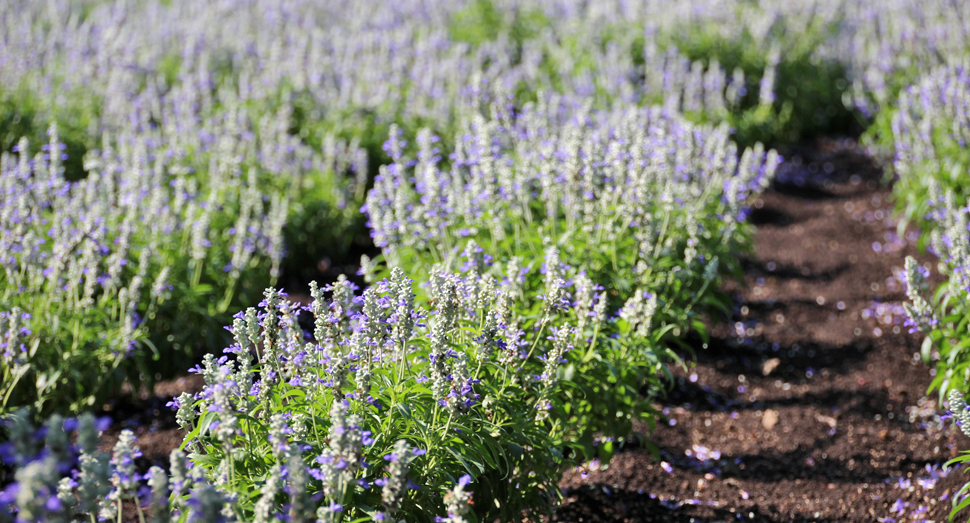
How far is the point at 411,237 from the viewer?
200 inches

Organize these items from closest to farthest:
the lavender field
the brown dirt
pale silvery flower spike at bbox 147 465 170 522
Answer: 1. pale silvery flower spike at bbox 147 465 170 522
2. the lavender field
3. the brown dirt

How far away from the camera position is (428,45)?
10.3 meters

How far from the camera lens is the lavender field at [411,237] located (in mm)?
3016

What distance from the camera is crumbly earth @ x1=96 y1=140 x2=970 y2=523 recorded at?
4500 mm

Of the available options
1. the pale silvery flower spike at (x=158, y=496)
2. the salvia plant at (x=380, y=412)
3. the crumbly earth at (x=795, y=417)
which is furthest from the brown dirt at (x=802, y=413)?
the pale silvery flower spike at (x=158, y=496)

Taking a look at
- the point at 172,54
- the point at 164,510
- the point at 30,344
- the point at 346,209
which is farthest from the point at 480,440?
the point at 172,54

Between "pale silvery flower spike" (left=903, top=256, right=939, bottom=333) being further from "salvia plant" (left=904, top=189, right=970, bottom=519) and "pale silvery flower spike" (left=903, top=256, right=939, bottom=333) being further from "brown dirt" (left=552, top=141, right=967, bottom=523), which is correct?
"brown dirt" (left=552, top=141, right=967, bottom=523)

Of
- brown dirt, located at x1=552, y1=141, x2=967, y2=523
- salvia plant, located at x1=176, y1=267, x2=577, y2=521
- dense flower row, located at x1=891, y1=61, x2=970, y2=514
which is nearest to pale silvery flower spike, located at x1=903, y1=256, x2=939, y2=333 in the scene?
dense flower row, located at x1=891, y1=61, x2=970, y2=514

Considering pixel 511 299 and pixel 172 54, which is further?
pixel 172 54

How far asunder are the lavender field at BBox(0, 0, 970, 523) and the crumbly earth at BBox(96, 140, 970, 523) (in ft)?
0.39

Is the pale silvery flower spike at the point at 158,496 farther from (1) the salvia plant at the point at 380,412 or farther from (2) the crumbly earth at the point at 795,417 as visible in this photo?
(2) the crumbly earth at the point at 795,417

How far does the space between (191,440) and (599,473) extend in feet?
8.73

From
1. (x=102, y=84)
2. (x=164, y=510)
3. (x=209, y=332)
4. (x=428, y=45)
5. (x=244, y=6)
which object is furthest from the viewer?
(x=244, y=6)

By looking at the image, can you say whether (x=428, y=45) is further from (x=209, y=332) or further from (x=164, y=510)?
(x=164, y=510)
